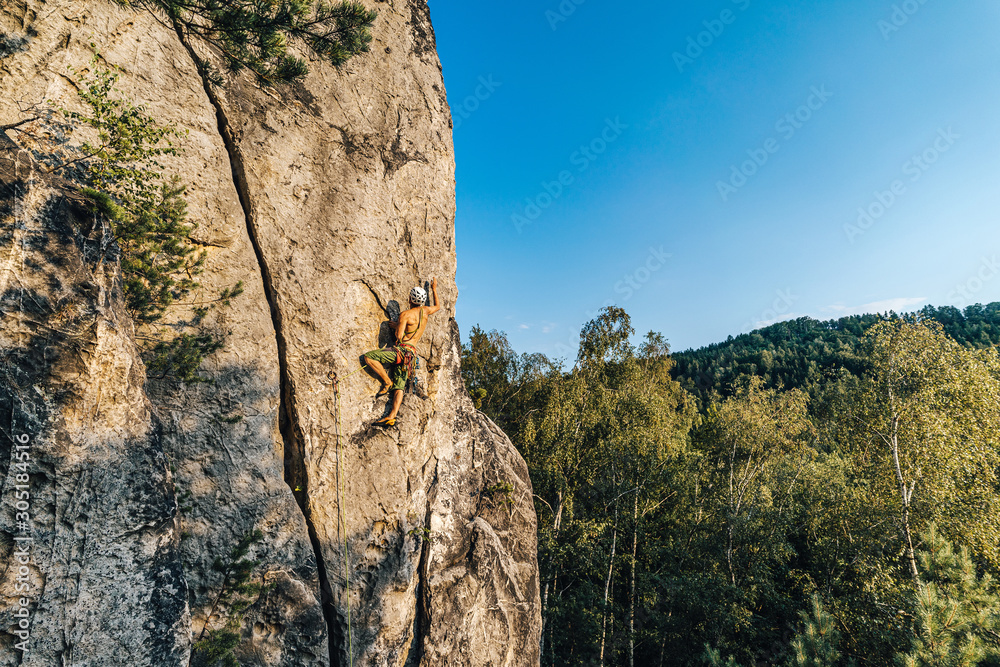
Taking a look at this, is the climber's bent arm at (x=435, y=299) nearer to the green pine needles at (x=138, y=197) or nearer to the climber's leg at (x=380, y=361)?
the climber's leg at (x=380, y=361)

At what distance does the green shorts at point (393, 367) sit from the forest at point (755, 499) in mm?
4986

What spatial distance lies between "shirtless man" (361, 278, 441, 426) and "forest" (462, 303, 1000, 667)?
16.0 ft

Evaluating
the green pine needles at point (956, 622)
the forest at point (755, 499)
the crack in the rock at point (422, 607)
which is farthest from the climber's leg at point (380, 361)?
the green pine needles at point (956, 622)

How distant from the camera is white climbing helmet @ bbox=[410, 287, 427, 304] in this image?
307 inches

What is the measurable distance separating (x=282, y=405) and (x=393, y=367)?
6.20 feet

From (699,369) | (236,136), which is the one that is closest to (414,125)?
(236,136)

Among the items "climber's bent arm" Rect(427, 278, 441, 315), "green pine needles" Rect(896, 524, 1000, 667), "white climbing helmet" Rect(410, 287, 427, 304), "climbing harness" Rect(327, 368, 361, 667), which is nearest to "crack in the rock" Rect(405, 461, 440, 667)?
"climbing harness" Rect(327, 368, 361, 667)

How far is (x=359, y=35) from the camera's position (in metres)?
4.99

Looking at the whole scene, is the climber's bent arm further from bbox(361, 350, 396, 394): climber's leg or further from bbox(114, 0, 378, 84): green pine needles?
bbox(114, 0, 378, 84): green pine needles

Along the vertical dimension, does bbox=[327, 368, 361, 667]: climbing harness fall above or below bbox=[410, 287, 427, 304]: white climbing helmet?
below

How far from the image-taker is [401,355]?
746cm

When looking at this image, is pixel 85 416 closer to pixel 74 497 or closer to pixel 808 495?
pixel 74 497

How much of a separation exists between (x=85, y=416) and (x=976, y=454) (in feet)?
57.3

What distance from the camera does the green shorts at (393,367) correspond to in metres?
7.34
